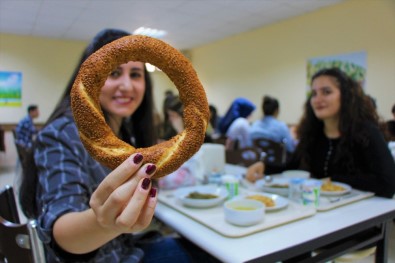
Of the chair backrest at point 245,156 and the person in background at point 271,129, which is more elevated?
the person in background at point 271,129

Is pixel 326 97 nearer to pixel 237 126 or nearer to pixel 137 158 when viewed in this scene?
pixel 137 158

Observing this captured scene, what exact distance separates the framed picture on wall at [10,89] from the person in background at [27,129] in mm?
93

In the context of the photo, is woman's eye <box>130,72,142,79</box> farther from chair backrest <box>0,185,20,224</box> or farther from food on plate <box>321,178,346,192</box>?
food on plate <box>321,178,346,192</box>

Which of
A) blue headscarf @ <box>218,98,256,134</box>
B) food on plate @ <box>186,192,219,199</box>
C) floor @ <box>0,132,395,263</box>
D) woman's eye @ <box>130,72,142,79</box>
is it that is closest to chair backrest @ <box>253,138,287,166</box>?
blue headscarf @ <box>218,98,256,134</box>

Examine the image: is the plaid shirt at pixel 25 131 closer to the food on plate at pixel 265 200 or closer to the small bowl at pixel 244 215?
the small bowl at pixel 244 215

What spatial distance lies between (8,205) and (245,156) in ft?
6.22

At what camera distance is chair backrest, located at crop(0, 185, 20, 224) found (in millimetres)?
881

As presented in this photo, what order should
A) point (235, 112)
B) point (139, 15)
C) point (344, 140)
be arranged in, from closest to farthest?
1. point (139, 15)
2. point (344, 140)
3. point (235, 112)

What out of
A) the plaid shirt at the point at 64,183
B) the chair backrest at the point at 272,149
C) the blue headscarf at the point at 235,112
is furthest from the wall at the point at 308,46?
the blue headscarf at the point at 235,112

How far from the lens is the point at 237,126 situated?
12.1 feet

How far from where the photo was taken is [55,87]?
1.22 m

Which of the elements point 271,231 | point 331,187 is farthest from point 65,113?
point 331,187

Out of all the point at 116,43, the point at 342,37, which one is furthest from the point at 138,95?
the point at 342,37

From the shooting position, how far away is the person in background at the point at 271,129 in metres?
3.61
